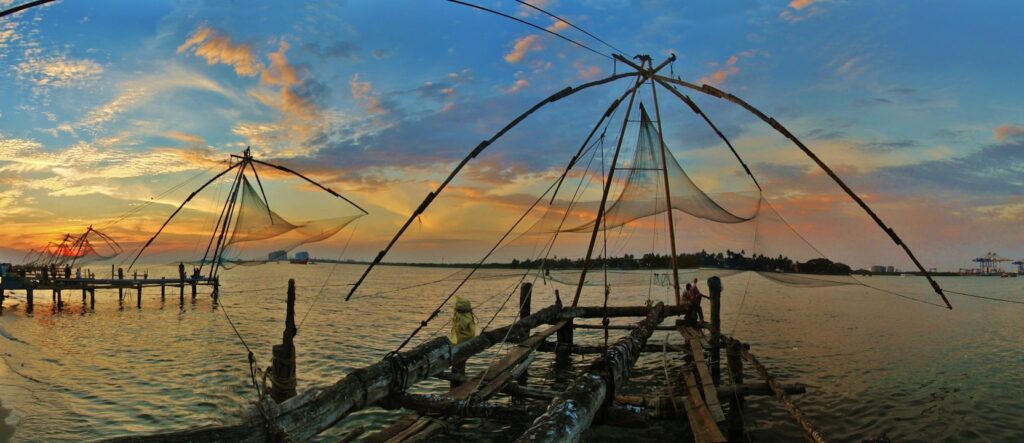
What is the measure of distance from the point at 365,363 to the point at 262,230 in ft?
17.6

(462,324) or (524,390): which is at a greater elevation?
(462,324)

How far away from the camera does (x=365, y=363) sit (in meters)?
16.4

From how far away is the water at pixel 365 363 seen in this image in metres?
10.6

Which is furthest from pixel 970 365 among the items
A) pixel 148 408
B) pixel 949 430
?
pixel 148 408

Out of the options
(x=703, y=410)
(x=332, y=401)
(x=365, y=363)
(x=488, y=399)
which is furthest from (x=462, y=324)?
(x=365, y=363)

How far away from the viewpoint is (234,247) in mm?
16562

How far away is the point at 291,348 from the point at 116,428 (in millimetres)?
4373

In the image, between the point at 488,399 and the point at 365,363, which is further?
the point at 365,363

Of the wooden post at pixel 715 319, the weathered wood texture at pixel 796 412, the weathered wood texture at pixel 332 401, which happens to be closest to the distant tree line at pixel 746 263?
the wooden post at pixel 715 319

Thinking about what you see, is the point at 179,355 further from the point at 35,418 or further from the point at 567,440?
the point at 567,440

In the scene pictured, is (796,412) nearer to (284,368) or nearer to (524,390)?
(524,390)

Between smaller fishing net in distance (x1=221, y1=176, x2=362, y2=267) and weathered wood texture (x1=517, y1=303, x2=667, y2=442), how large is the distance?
10.7 m

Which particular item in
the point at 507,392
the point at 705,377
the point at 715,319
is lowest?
the point at 507,392

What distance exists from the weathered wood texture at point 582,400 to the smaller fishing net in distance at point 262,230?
10711 mm
